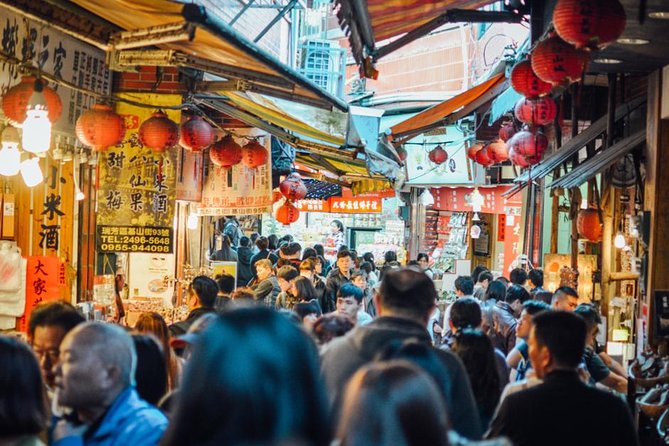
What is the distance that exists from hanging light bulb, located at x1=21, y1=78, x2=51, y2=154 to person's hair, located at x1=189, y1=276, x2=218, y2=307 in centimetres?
192

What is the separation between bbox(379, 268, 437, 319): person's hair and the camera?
5.04m

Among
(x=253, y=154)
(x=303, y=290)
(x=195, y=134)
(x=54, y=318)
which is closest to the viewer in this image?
(x=54, y=318)

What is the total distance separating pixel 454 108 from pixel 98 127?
23.3 feet

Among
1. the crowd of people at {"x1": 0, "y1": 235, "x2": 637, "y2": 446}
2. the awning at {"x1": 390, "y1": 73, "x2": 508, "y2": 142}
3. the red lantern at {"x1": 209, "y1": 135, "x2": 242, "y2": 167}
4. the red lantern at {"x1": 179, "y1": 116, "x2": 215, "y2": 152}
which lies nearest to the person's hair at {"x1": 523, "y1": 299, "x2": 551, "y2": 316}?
the crowd of people at {"x1": 0, "y1": 235, "x2": 637, "y2": 446}

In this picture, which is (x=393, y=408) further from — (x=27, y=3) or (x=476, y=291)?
(x=476, y=291)

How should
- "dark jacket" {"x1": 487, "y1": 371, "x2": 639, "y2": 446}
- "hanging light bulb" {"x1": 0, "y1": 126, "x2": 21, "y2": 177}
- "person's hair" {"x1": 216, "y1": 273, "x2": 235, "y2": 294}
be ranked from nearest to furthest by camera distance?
"dark jacket" {"x1": 487, "y1": 371, "x2": 639, "y2": 446}, "hanging light bulb" {"x1": 0, "y1": 126, "x2": 21, "y2": 177}, "person's hair" {"x1": 216, "y1": 273, "x2": 235, "y2": 294}

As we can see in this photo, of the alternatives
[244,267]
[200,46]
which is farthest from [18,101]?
[244,267]

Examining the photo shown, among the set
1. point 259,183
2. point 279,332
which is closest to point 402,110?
point 259,183

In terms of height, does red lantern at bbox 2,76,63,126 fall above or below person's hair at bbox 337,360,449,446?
above

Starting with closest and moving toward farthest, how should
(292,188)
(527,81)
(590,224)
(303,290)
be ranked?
1. (527,81)
2. (303,290)
3. (590,224)
4. (292,188)

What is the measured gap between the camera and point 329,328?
6141 mm

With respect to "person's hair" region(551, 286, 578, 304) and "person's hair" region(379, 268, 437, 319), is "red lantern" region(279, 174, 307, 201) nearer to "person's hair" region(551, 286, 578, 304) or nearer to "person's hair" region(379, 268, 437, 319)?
"person's hair" region(551, 286, 578, 304)

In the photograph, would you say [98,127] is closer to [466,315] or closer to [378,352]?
[466,315]

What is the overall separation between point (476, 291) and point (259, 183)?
3.92 meters
